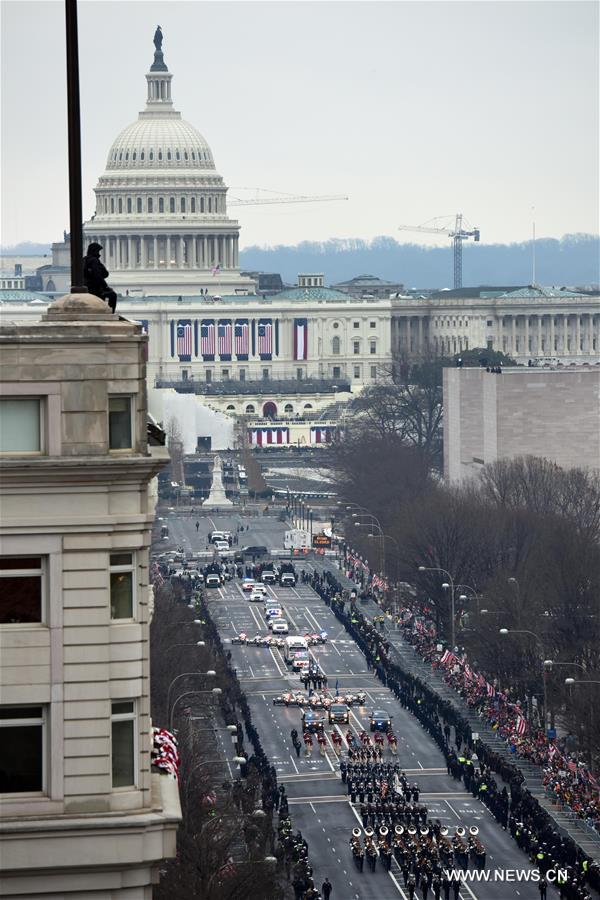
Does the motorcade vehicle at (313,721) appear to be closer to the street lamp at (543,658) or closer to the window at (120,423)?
the street lamp at (543,658)

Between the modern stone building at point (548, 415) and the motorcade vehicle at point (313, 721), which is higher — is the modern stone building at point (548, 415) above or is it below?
above

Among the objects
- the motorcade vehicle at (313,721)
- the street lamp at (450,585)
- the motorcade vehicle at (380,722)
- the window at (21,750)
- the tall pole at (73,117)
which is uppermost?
the tall pole at (73,117)

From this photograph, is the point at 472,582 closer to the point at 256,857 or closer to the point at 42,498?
the point at 256,857

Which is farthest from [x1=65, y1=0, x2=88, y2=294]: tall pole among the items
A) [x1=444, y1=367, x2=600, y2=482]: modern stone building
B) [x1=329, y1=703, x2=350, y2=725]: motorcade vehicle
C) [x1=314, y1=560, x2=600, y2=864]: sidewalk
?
[x1=444, y1=367, x2=600, y2=482]: modern stone building

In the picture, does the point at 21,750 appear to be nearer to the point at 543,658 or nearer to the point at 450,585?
the point at 543,658

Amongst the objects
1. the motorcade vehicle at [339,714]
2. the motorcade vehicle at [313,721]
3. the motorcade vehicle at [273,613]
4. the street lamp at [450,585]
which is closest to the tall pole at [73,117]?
the motorcade vehicle at [313,721]

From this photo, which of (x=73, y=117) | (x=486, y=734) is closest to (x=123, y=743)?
(x=73, y=117)

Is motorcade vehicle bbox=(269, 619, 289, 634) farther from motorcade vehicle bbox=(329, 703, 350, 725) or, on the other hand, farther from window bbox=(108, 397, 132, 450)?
window bbox=(108, 397, 132, 450)
